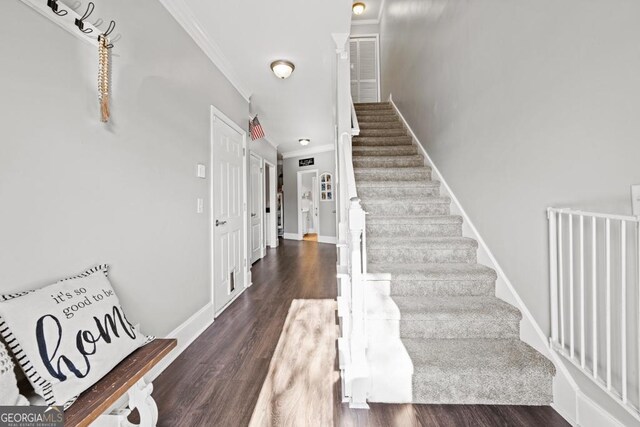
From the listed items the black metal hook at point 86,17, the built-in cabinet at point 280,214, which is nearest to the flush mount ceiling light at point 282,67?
the black metal hook at point 86,17

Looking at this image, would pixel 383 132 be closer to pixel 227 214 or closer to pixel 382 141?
pixel 382 141

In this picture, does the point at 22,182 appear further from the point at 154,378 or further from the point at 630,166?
the point at 630,166

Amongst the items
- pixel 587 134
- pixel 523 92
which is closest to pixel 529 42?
pixel 523 92

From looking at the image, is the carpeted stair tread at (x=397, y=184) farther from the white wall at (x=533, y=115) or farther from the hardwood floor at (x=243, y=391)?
the hardwood floor at (x=243, y=391)

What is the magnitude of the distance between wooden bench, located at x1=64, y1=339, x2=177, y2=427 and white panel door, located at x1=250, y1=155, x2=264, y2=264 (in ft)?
13.5

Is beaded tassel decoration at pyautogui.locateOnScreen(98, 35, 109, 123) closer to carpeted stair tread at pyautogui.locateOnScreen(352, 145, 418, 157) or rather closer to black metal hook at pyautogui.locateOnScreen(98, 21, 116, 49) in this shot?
black metal hook at pyautogui.locateOnScreen(98, 21, 116, 49)

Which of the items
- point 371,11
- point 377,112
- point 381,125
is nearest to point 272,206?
point 377,112

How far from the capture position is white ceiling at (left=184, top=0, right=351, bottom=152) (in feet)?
7.45

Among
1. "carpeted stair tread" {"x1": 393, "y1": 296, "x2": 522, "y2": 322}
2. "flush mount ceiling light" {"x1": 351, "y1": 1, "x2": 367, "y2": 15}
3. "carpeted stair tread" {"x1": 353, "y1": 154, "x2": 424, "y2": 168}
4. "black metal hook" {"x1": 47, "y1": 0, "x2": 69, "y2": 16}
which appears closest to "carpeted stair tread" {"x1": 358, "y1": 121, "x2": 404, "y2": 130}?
"carpeted stair tread" {"x1": 353, "y1": 154, "x2": 424, "y2": 168}

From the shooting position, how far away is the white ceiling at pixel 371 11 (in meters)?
5.67

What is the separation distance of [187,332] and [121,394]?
126 cm

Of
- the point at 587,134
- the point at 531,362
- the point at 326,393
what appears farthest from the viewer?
the point at 326,393

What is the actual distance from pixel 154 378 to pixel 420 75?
405 cm

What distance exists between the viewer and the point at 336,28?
101 inches
